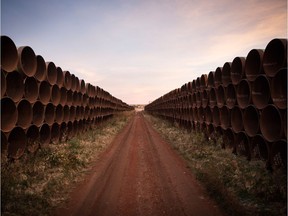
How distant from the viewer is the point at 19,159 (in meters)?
9.13

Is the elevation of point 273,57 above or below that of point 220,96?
above

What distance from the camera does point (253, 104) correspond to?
924 cm

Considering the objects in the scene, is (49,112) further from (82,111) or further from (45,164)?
(82,111)

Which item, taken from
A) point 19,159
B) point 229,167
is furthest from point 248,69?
point 19,159

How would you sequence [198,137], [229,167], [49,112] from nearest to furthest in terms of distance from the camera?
[229,167] → [49,112] → [198,137]

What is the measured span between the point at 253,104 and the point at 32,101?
23.0ft

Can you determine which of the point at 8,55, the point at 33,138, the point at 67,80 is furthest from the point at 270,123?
the point at 67,80

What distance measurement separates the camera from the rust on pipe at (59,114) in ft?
43.1

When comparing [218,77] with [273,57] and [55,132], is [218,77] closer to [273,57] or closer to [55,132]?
[273,57]

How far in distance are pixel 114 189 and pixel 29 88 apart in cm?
494

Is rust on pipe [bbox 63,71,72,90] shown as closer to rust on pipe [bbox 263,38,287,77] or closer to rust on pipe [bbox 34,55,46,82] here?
rust on pipe [bbox 34,55,46,82]

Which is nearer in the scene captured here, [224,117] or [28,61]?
[28,61]

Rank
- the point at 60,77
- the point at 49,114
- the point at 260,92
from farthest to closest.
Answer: the point at 60,77 → the point at 49,114 → the point at 260,92

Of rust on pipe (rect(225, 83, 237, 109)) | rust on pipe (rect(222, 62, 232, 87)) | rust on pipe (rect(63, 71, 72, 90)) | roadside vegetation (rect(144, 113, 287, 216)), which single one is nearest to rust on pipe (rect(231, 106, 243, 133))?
rust on pipe (rect(225, 83, 237, 109))
